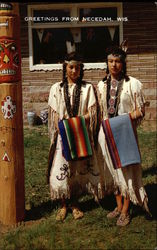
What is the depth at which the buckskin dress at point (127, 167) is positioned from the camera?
386cm

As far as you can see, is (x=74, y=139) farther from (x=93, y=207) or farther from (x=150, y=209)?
(x=150, y=209)

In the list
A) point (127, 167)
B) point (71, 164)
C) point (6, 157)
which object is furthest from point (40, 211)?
point (127, 167)

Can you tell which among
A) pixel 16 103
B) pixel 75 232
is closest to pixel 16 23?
pixel 16 103

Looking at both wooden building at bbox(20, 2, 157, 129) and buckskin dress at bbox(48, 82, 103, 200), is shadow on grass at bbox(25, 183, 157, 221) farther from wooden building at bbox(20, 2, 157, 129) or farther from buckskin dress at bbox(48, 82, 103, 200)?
wooden building at bbox(20, 2, 157, 129)

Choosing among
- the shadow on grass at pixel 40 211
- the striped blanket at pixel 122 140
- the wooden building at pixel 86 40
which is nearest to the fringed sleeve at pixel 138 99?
the striped blanket at pixel 122 140

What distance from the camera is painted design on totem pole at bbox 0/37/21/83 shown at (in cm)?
370

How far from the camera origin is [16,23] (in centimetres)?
377

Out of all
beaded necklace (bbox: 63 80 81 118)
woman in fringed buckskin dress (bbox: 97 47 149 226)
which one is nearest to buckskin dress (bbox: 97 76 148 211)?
woman in fringed buckskin dress (bbox: 97 47 149 226)

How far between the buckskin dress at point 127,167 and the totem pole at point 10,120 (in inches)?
34.9

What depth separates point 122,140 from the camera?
3.85 meters

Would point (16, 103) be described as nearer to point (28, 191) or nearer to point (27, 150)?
point (28, 191)

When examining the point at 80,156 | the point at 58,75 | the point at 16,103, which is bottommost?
the point at 80,156

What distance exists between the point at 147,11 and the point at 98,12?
1192 millimetres

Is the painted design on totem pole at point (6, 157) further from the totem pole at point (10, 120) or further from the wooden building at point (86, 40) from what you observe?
the wooden building at point (86, 40)
